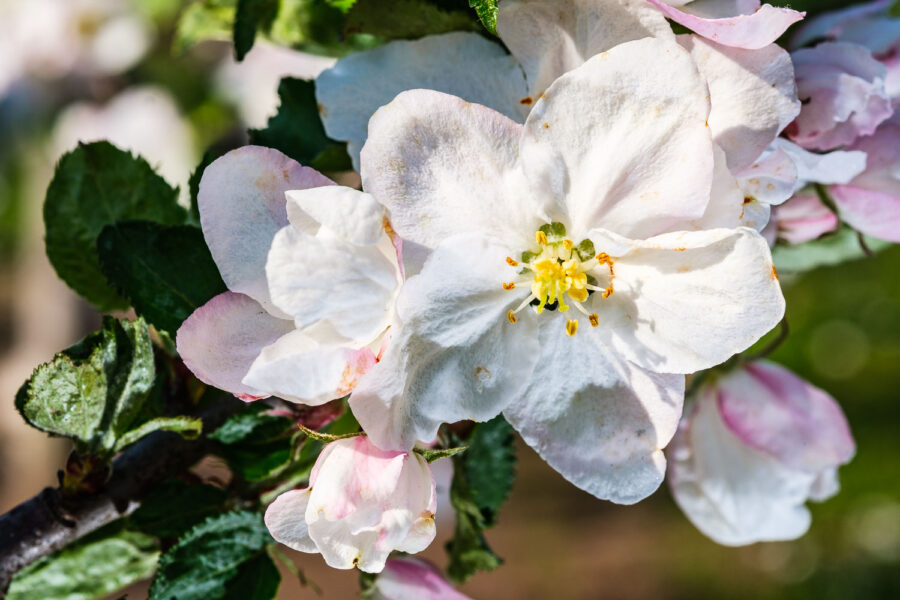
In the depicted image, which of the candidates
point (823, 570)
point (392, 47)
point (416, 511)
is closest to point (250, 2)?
point (392, 47)

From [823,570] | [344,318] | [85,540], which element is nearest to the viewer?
[344,318]

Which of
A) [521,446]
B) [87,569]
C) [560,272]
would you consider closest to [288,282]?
[560,272]

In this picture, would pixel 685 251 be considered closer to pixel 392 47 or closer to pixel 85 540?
pixel 392 47

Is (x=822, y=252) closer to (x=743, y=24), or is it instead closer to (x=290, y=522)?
(x=743, y=24)

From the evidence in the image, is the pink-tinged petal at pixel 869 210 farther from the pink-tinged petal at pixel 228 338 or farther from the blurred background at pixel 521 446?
the blurred background at pixel 521 446

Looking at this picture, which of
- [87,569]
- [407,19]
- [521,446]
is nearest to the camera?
[407,19]
